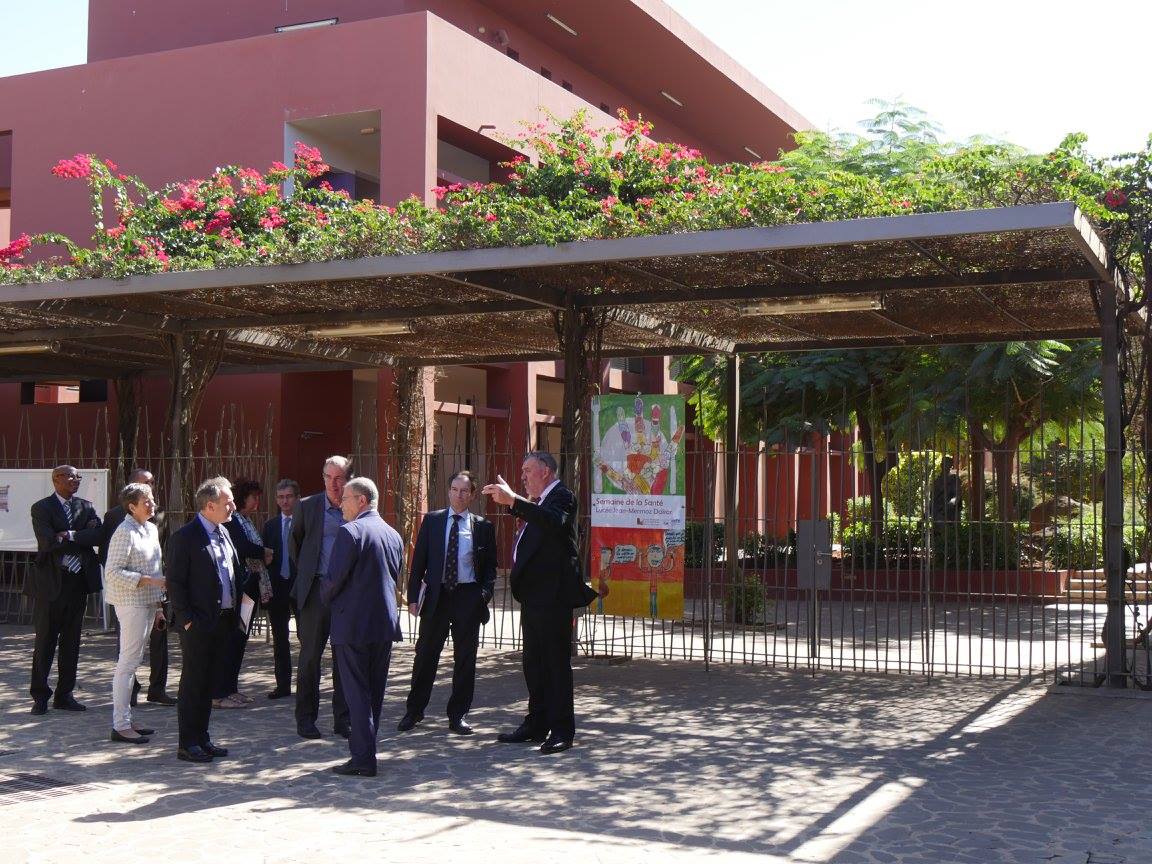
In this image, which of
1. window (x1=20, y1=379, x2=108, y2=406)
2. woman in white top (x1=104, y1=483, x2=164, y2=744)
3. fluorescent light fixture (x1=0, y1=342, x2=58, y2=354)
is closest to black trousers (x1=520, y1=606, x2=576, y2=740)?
woman in white top (x1=104, y1=483, x2=164, y2=744)

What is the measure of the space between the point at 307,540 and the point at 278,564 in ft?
4.09

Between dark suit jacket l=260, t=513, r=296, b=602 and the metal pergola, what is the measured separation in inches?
88.4

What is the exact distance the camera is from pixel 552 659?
7.98 metres

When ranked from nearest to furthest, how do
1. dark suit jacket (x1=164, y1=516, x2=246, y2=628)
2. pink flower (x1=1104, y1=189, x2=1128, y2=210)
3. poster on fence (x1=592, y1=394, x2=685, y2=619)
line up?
1. dark suit jacket (x1=164, y1=516, x2=246, y2=628)
2. pink flower (x1=1104, y1=189, x2=1128, y2=210)
3. poster on fence (x1=592, y1=394, x2=685, y2=619)

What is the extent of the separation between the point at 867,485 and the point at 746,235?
24.2 m

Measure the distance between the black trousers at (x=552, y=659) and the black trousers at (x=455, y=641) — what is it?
45 centimetres

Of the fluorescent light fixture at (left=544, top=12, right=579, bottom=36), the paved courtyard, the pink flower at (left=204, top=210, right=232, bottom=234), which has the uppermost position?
the fluorescent light fixture at (left=544, top=12, right=579, bottom=36)

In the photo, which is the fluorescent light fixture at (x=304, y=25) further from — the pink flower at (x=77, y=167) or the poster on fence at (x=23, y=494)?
the poster on fence at (x=23, y=494)

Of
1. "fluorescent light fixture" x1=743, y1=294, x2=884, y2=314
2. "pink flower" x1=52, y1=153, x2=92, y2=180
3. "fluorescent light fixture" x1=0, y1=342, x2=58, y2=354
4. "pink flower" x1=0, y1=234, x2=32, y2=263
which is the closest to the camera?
"fluorescent light fixture" x1=743, y1=294, x2=884, y2=314

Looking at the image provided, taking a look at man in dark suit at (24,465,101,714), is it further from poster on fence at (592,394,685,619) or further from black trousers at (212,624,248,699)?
poster on fence at (592,394,685,619)

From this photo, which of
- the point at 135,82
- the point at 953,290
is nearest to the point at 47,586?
the point at 953,290

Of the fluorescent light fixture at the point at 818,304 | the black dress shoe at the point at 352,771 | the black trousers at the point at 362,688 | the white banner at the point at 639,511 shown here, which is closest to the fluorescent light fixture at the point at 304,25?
the fluorescent light fixture at the point at 818,304

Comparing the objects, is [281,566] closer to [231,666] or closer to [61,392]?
[231,666]

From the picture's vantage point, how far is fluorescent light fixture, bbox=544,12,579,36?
2434 cm
